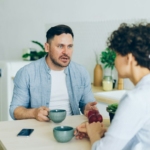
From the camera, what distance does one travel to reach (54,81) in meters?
2.27

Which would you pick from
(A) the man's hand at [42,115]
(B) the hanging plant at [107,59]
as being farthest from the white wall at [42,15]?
(A) the man's hand at [42,115]

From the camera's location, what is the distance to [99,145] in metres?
1.21

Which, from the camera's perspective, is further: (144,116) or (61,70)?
(61,70)

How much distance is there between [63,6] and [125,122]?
8.99ft

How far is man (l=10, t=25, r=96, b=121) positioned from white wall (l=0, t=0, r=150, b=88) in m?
1.02

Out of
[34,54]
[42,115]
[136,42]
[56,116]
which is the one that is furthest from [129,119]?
[34,54]

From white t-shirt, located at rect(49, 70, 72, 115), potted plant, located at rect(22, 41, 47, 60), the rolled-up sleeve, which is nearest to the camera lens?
the rolled-up sleeve

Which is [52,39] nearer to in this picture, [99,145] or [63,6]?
[99,145]

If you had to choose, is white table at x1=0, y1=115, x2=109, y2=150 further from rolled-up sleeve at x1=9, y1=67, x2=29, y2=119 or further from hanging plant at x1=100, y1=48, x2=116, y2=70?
hanging plant at x1=100, y1=48, x2=116, y2=70

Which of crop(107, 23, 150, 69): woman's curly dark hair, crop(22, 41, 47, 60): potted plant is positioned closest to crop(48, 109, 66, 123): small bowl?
crop(107, 23, 150, 69): woman's curly dark hair

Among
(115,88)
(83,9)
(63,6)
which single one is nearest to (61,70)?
(115,88)

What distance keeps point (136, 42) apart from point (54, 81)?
3.68 feet

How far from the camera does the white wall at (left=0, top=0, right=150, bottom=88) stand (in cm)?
310

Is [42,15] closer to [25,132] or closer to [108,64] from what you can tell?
[108,64]
